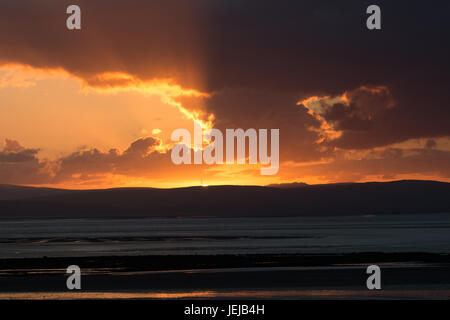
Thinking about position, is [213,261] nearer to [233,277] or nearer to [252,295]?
[233,277]

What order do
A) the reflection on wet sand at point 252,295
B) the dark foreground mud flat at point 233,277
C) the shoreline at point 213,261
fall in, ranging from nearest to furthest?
the reflection on wet sand at point 252,295 < the dark foreground mud flat at point 233,277 < the shoreline at point 213,261

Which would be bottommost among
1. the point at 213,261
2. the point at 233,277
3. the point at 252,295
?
the point at 213,261

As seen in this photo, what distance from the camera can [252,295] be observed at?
3978 centimetres

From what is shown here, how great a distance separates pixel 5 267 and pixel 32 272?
6845 mm

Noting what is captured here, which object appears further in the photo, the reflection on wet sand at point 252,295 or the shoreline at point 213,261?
the shoreline at point 213,261

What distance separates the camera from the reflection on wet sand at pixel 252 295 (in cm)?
3862

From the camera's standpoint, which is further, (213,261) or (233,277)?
(213,261)

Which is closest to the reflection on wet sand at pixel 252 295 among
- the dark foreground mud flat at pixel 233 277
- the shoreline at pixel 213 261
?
the dark foreground mud flat at pixel 233 277

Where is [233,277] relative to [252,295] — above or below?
below

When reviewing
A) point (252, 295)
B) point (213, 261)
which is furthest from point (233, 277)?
point (213, 261)

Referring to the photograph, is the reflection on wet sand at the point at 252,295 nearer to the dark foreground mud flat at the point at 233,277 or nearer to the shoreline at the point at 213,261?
the dark foreground mud flat at the point at 233,277

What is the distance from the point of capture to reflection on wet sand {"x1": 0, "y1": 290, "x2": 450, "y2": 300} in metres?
38.6
